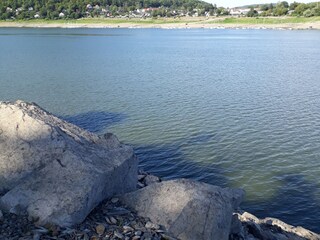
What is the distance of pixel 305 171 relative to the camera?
25781mm

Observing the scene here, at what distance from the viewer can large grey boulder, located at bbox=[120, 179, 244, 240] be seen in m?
12.0

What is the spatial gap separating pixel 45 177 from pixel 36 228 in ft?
6.15

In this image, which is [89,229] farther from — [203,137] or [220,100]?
[220,100]

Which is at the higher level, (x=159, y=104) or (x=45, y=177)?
(x=45, y=177)

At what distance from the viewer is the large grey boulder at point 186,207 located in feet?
39.5

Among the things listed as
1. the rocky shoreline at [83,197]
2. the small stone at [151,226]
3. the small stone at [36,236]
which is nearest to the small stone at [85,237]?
the rocky shoreline at [83,197]

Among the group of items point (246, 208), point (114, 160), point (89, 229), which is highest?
point (114, 160)

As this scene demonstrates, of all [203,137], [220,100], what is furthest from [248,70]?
[203,137]

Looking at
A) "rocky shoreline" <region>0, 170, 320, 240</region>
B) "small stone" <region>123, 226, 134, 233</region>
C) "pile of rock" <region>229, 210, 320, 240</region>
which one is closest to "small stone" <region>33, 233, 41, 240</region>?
"rocky shoreline" <region>0, 170, 320, 240</region>

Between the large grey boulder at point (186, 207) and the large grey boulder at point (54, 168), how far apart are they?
55.0 inches

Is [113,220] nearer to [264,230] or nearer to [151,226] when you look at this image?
[151,226]

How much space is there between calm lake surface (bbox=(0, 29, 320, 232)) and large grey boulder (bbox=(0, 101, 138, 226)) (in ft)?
35.3

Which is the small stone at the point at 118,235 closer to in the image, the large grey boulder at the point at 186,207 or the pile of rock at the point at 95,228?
the pile of rock at the point at 95,228

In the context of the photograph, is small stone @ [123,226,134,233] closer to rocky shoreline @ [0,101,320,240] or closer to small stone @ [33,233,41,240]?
rocky shoreline @ [0,101,320,240]
